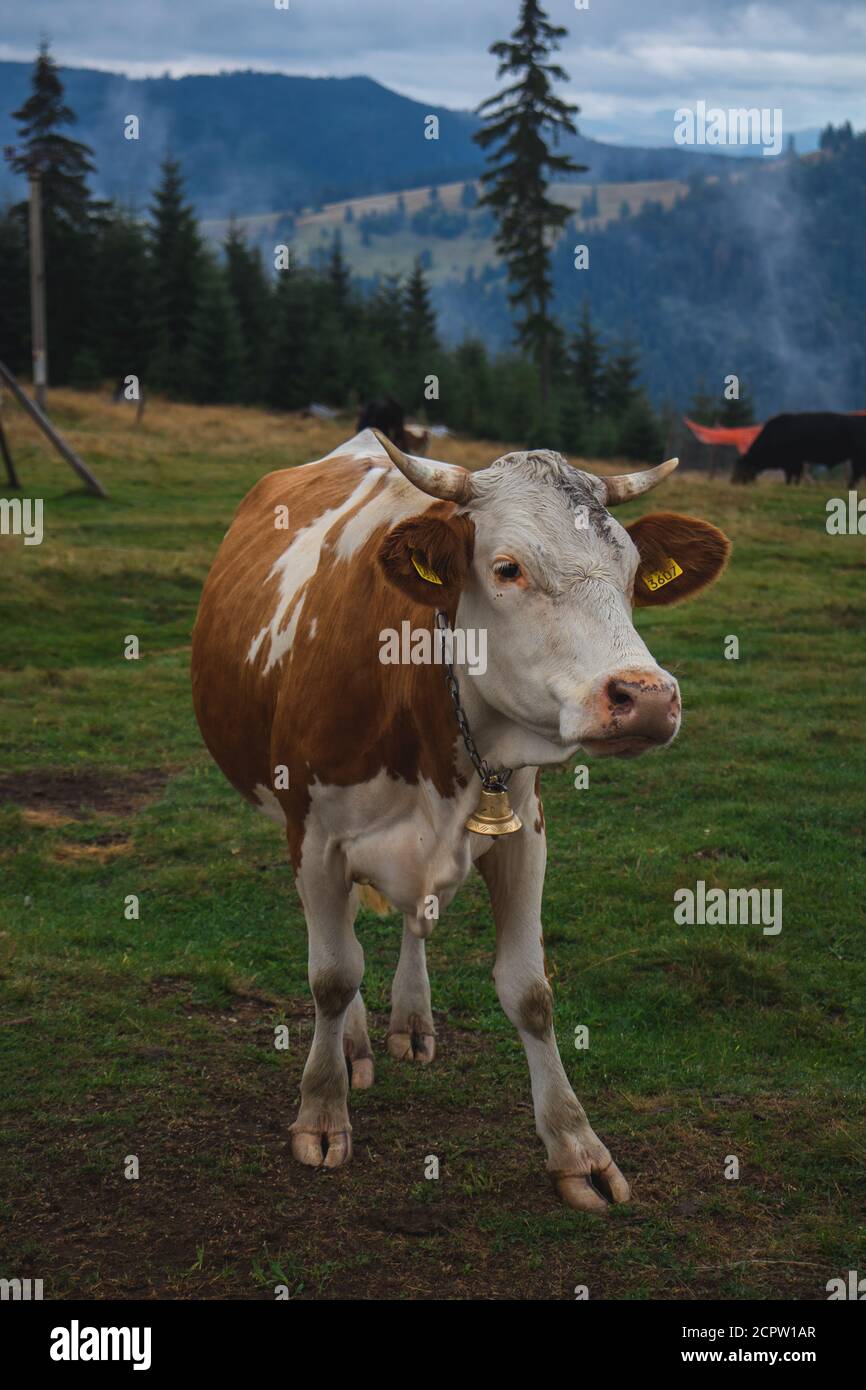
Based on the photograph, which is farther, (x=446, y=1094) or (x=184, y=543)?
(x=184, y=543)

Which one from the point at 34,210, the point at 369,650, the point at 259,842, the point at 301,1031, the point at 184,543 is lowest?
the point at 301,1031

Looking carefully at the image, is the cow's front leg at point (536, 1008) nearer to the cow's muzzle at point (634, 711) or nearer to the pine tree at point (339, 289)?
the cow's muzzle at point (634, 711)

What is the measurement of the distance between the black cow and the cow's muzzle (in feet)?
77.2

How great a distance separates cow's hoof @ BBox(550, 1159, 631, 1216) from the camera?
439cm

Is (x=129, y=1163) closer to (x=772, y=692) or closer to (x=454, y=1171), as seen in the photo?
(x=454, y=1171)

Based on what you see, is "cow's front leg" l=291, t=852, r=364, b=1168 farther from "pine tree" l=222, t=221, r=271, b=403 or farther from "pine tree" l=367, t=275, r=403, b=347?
"pine tree" l=367, t=275, r=403, b=347

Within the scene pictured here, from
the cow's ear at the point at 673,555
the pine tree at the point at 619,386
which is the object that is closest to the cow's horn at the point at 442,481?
the cow's ear at the point at 673,555

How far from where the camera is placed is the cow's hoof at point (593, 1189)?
4.39 metres

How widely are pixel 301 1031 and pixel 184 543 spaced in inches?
492

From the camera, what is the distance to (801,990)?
5.88 metres
